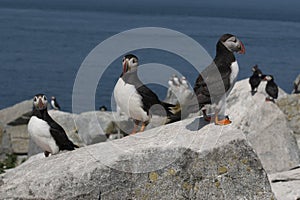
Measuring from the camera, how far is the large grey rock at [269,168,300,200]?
22.1ft

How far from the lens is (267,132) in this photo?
10.5 meters

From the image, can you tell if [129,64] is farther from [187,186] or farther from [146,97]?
[187,186]

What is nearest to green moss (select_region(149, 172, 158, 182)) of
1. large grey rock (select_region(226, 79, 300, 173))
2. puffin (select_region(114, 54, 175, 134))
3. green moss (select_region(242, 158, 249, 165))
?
green moss (select_region(242, 158, 249, 165))

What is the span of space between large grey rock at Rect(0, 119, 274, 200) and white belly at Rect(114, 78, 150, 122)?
1780 millimetres

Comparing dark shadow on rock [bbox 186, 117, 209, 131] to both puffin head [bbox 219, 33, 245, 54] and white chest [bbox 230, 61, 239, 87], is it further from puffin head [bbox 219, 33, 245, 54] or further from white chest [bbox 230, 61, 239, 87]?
puffin head [bbox 219, 33, 245, 54]

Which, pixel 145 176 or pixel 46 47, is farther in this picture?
pixel 46 47

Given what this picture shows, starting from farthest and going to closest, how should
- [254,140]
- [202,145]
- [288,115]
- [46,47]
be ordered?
1. [46,47]
2. [288,115]
3. [254,140]
4. [202,145]

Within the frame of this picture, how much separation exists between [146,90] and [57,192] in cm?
274

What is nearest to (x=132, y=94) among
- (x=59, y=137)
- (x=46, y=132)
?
(x=59, y=137)

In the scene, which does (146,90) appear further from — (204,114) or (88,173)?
(88,173)

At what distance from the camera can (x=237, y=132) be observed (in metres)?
6.42

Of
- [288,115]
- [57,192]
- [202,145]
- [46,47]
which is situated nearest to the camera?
[57,192]

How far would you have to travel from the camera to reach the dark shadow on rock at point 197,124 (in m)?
6.87

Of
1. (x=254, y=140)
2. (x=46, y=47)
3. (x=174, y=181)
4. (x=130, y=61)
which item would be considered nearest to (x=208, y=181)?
(x=174, y=181)
